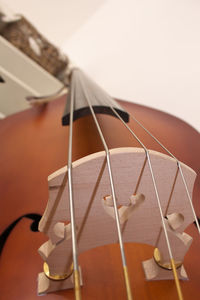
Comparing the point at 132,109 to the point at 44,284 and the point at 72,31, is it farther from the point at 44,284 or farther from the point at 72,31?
the point at 72,31

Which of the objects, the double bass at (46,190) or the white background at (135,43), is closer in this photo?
the double bass at (46,190)

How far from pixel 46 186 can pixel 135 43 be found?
1292 mm

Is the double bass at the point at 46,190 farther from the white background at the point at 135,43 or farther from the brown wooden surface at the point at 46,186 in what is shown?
the white background at the point at 135,43

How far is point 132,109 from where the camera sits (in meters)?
0.96

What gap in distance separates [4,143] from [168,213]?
0.57 metres

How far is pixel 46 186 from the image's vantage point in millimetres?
612

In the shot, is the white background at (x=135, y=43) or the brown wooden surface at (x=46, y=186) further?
the white background at (x=135, y=43)

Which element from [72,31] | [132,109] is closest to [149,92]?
[132,109]

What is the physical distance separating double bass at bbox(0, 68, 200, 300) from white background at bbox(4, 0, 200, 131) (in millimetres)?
267

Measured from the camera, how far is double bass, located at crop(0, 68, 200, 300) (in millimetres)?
406

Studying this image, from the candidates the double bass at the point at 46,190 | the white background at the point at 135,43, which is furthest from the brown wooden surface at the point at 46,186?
the white background at the point at 135,43

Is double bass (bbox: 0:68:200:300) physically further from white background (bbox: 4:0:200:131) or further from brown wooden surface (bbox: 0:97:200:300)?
white background (bbox: 4:0:200:131)

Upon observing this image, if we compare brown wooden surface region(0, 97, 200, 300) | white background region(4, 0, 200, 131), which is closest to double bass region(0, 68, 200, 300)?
brown wooden surface region(0, 97, 200, 300)

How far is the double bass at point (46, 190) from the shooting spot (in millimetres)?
406
